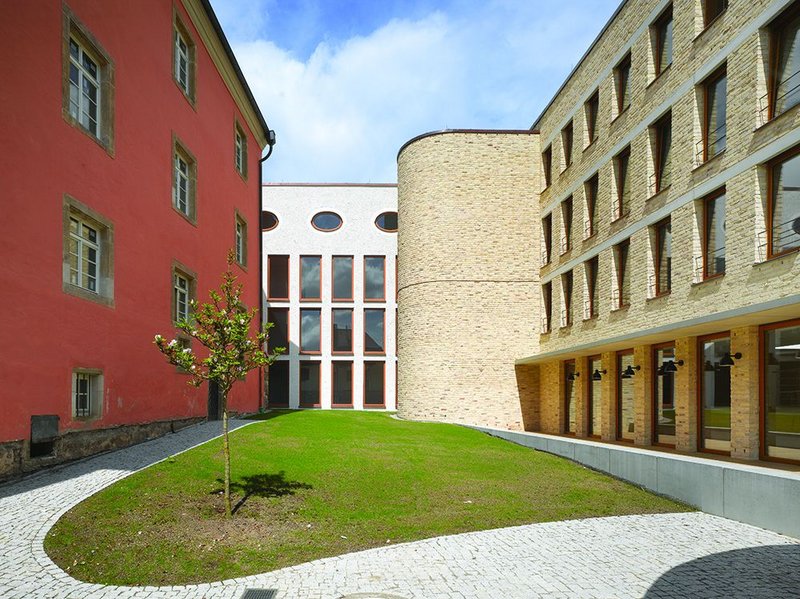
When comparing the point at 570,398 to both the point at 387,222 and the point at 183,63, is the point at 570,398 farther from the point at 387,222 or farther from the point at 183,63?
the point at 183,63

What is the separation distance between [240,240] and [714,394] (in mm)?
17177

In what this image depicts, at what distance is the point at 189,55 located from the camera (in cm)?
1769

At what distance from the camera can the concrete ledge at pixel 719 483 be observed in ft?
26.9

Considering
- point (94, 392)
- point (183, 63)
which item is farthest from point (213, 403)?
point (183, 63)

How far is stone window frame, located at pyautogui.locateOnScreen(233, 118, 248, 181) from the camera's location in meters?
22.0

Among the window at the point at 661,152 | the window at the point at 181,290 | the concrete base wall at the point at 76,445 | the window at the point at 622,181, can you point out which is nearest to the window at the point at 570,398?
the window at the point at 622,181

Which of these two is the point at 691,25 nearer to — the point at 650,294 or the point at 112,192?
the point at 650,294

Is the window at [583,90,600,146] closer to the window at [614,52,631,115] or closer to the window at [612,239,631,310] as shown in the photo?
the window at [614,52,631,115]

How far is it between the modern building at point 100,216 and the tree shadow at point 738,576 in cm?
942

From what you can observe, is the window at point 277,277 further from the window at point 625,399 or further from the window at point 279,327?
the window at point 625,399

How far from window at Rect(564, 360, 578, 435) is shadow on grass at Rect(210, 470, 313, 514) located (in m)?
12.9

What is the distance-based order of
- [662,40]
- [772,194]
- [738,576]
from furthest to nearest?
[662,40] < [772,194] < [738,576]

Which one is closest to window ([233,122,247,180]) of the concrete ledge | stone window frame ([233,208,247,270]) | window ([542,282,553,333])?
stone window frame ([233,208,247,270])

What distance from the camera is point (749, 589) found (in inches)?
242
